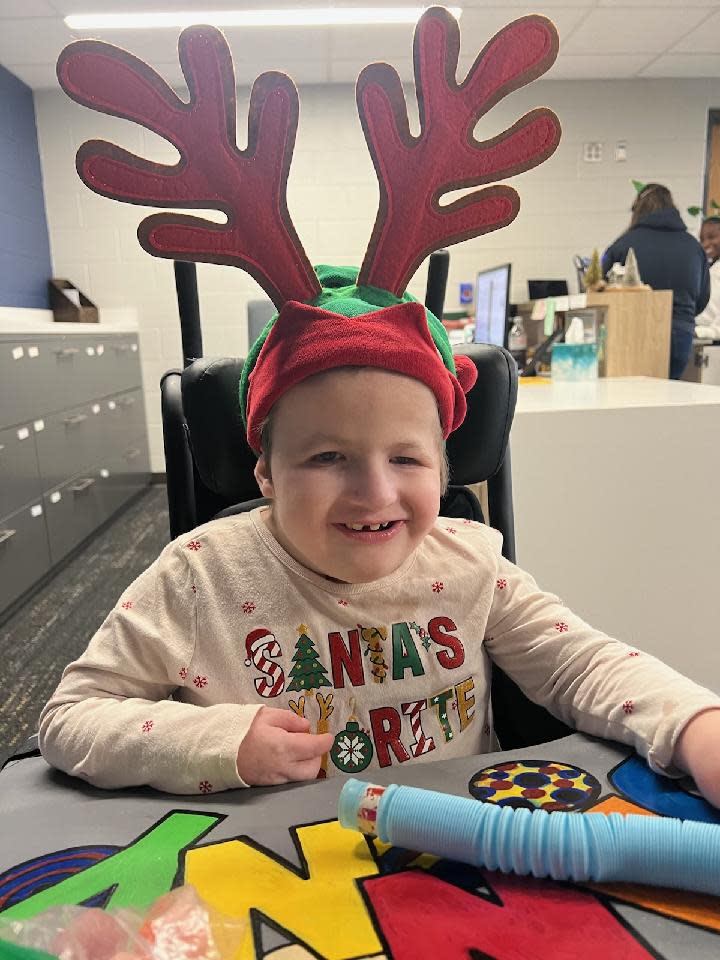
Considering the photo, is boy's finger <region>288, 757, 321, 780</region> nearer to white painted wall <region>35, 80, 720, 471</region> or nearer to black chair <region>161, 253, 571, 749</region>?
black chair <region>161, 253, 571, 749</region>

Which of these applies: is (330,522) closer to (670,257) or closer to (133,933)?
(133,933)

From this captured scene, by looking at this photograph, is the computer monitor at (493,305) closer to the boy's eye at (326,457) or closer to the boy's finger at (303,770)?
the boy's eye at (326,457)

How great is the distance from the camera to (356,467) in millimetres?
679

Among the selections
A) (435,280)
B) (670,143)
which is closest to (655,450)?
(435,280)

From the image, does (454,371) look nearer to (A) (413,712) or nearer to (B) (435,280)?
(B) (435,280)

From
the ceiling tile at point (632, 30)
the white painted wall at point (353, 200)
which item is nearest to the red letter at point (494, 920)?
the ceiling tile at point (632, 30)

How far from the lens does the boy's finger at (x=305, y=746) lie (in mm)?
636

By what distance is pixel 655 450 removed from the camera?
68.4 inches

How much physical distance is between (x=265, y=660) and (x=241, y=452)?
9.5 inches

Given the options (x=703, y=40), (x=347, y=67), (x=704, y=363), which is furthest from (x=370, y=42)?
(x=704, y=363)

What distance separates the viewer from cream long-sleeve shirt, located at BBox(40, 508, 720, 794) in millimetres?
694

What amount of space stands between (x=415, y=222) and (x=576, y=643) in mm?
446

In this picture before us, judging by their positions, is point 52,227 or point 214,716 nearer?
point 214,716

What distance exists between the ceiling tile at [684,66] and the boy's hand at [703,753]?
522 centimetres
